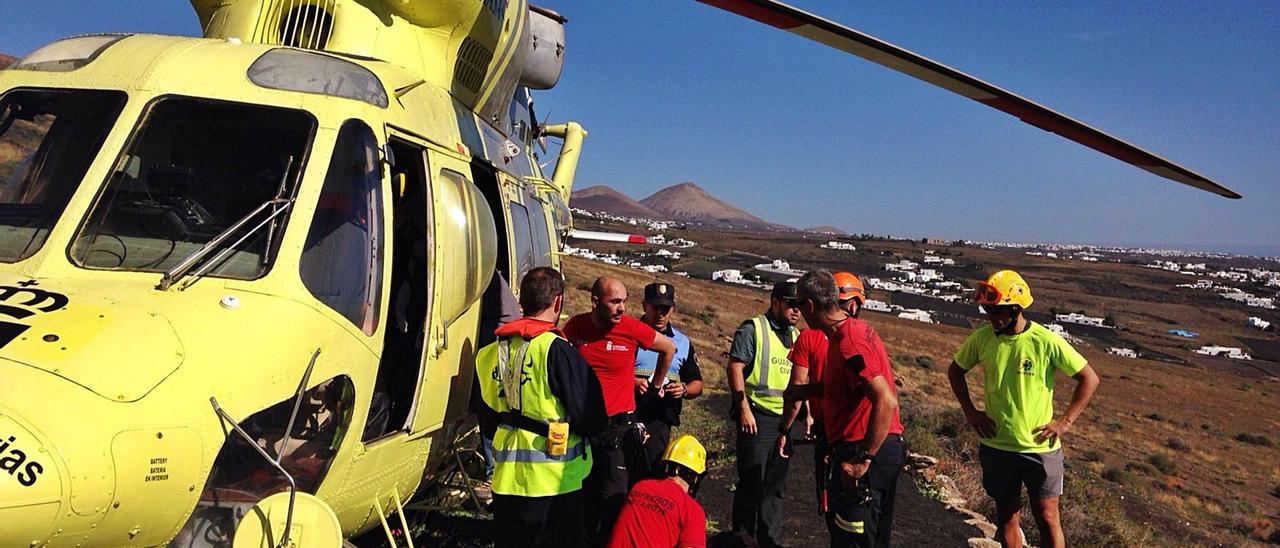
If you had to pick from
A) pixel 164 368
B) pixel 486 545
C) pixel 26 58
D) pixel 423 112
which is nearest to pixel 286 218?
pixel 164 368

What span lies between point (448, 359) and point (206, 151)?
4.73 feet

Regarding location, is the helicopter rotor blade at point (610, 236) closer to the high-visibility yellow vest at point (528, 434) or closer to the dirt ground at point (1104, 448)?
the dirt ground at point (1104, 448)

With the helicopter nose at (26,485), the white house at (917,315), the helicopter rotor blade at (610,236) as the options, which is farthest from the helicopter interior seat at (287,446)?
the white house at (917,315)

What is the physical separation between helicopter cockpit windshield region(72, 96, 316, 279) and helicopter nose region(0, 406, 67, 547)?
1.11m

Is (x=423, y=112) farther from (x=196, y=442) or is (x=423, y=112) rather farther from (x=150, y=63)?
(x=196, y=442)

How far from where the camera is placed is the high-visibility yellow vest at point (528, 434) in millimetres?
3859

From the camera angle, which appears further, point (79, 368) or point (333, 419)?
point (333, 419)

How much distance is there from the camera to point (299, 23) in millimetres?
5055

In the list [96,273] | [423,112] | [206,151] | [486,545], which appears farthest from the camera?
[486,545]

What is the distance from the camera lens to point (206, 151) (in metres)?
3.81

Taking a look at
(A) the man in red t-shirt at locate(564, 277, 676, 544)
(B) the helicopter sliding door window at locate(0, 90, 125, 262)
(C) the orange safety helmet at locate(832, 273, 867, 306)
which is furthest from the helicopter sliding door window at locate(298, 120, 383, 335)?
(C) the orange safety helmet at locate(832, 273, 867, 306)

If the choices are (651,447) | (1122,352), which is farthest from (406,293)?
(1122,352)

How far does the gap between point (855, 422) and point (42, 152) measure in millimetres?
4341

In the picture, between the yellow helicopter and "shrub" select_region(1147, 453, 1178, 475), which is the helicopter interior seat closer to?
the yellow helicopter
